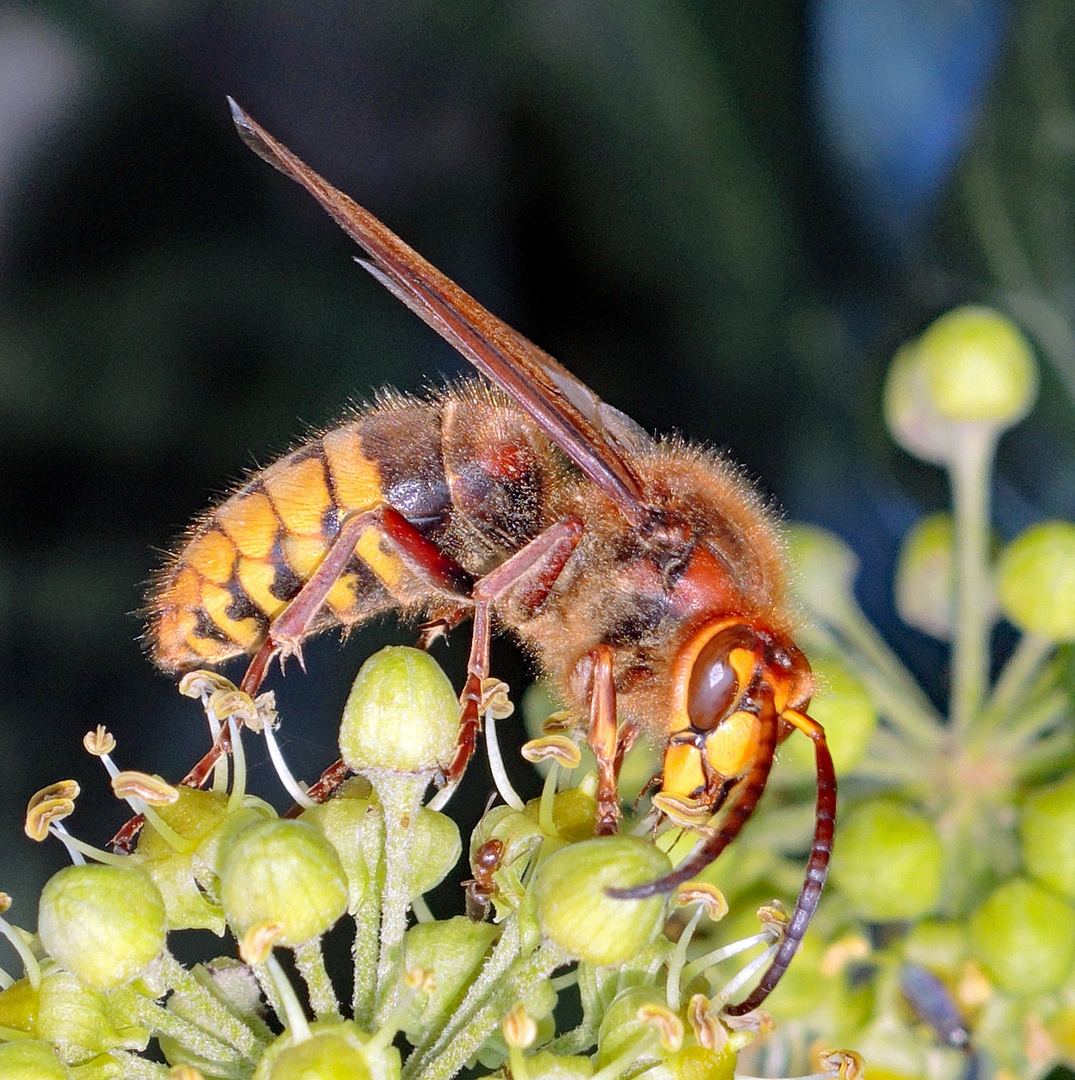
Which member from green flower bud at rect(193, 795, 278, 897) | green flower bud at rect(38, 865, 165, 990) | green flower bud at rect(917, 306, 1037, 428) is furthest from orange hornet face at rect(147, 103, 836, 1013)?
green flower bud at rect(917, 306, 1037, 428)

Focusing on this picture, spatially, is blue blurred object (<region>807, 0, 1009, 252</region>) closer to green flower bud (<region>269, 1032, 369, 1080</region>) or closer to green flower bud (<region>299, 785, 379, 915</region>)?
green flower bud (<region>299, 785, 379, 915</region>)

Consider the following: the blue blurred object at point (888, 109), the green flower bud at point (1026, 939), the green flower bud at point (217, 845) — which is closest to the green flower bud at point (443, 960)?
the green flower bud at point (217, 845)

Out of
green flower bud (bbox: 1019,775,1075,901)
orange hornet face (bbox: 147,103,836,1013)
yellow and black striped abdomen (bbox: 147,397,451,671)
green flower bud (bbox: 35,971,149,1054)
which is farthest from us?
green flower bud (bbox: 1019,775,1075,901)

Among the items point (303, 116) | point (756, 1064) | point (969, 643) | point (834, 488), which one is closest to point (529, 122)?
point (303, 116)

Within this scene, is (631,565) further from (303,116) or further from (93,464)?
(303,116)

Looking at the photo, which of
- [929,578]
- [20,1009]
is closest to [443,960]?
[20,1009]
